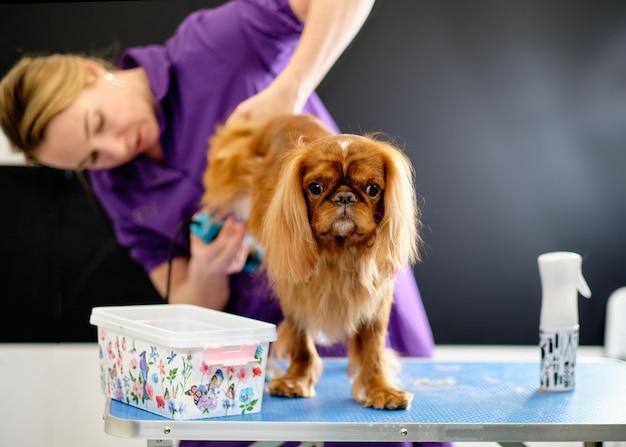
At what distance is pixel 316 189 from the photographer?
4.50ft

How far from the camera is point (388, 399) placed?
57.5 inches

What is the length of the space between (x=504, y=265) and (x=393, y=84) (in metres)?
0.64

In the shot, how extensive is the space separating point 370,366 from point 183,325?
1.39 feet

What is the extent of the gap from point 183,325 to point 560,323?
2.55 ft

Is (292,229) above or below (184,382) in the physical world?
above

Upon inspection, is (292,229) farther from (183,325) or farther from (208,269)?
(208,269)

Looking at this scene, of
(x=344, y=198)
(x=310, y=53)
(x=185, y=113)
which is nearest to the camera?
(x=344, y=198)

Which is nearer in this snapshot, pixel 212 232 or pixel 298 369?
pixel 298 369

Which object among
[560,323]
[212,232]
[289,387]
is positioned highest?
[212,232]

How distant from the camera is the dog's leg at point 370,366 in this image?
1488 millimetres

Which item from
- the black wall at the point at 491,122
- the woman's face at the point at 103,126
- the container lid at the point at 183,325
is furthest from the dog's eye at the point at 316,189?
the black wall at the point at 491,122

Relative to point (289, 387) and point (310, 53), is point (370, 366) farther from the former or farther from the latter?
point (310, 53)

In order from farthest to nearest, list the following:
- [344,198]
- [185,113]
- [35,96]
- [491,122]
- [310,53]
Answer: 1. [491,122]
2. [185,113]
3. [35,96]
4. [310,53]
5. [344,198]

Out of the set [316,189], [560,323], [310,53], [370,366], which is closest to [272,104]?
[310,53]
